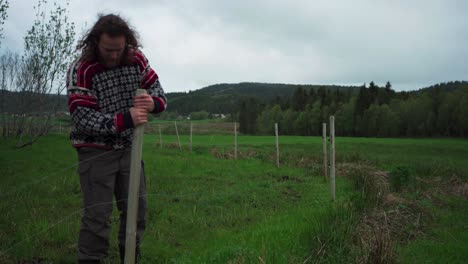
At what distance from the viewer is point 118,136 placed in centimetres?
357

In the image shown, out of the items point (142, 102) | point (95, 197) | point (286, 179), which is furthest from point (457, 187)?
point (142, 102)

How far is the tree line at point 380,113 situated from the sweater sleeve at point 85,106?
64.6 meters

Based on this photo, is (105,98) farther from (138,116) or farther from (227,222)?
(227,222)

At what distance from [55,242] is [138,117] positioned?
276 cm

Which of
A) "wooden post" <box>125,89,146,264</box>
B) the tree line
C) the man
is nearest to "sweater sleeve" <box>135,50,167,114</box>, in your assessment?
the man

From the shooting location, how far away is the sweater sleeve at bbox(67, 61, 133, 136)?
3.21 meters

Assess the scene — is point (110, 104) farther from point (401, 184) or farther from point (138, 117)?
point (401, 184)

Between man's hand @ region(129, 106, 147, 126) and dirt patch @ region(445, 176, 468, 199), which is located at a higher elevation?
man's hand @ region(129, 106, 147, 126)

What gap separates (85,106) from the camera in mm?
3352

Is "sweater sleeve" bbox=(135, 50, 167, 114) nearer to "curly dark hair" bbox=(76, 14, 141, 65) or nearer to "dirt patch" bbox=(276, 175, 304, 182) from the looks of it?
"curly dark hair" bbox=(76, 14, 141, 65)

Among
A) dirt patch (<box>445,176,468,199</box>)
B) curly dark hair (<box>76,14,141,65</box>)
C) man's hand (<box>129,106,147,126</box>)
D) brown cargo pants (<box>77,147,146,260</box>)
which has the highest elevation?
curly dark hair (<box>76,14,141,65</box>)

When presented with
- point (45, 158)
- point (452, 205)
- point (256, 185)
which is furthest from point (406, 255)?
point (45, 158)

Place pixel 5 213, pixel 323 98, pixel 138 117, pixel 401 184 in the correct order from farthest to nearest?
pixel 323 98, pixel 401 184, pixel 5 213, pixel 138 117

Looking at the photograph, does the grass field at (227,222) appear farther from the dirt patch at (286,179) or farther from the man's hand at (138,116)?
the man's hand at (138,116)
